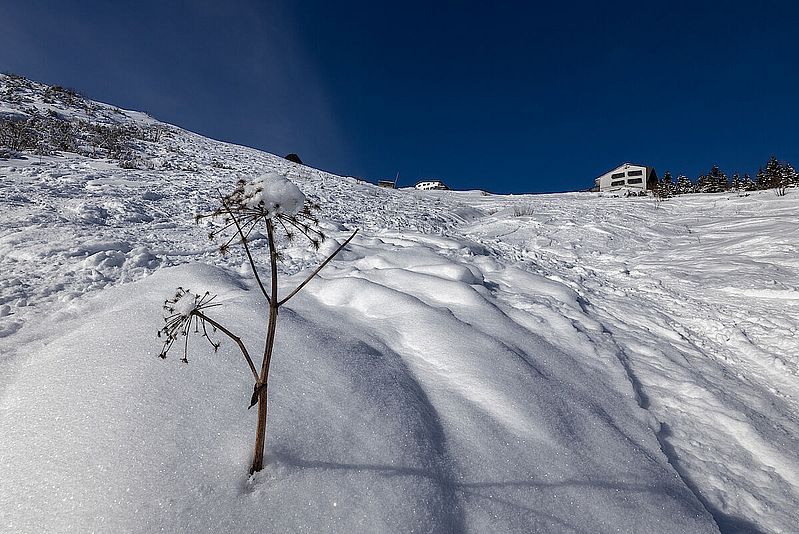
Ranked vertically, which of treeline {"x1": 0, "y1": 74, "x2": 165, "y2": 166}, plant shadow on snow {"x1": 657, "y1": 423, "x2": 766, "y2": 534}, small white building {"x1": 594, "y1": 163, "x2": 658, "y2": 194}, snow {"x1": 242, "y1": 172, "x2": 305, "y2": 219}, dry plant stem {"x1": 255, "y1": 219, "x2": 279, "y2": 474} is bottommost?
plant shadow on snow {"x1": 657, "y1": 423, "x2": 766, "y2": 534}

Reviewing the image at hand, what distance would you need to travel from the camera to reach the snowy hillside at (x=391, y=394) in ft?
3.79

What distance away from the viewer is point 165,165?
9.38 meters

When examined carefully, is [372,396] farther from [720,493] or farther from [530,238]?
[530,238]

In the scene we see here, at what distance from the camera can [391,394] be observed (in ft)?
5.59

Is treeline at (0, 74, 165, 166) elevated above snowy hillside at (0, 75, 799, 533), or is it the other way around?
treeline at (0, 74, 165, 166)

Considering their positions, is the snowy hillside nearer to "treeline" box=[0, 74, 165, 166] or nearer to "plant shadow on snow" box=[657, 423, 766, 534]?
"plant shadow on snow" box=[657, 423, 766, 534]

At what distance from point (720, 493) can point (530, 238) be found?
496 centimetres

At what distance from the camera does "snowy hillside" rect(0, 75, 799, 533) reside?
116 cm

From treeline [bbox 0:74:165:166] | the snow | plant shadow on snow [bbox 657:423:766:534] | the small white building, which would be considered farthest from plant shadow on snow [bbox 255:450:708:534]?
the small white building

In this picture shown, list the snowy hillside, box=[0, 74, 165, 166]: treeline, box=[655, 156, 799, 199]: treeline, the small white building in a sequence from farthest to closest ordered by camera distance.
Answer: the small white building, box=[655, 156, 799, 199]: treeline, box=[0, 74, 165, 166]: treeline, the snowy hillside

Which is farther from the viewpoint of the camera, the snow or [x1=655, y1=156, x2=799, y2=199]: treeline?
[x1=655, y1=156, x2=799, y2=199]: treeline

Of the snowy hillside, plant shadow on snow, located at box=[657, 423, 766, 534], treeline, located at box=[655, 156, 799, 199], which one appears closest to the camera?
the snowy hillside

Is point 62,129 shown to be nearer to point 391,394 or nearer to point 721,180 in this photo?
point 391,394

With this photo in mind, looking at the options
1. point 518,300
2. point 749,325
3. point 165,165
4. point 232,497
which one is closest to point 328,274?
point 518,300
